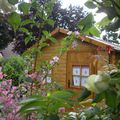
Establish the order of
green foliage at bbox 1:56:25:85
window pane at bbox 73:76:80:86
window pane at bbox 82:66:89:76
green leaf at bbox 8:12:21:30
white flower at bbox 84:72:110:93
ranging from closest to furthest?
white flower at bbox 84:72:110:93 → green leaf at bbox 8:12:21:30 → green foliage at bbox 1:56:25:85 → window pane at bbox 82:66:89:76 → window pane at bbox 73:76:80:86

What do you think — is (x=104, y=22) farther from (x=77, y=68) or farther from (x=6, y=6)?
(x=77, y=68)

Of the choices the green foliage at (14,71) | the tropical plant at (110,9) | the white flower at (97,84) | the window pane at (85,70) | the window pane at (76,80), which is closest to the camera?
the white flower at (97,84)

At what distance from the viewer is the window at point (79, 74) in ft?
20.3

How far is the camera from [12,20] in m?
0.57

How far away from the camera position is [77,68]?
6.40 metres

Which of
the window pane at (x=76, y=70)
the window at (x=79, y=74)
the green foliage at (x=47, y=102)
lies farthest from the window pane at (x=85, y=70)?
the green foliage at (x=47, y=102)

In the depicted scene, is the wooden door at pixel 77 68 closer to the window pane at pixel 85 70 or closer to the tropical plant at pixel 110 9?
the window pane at pixel 85 70

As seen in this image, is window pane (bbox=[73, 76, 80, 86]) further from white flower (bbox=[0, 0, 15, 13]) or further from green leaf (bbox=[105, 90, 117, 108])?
green leaf (bbox=[105, 90, 117, 108])

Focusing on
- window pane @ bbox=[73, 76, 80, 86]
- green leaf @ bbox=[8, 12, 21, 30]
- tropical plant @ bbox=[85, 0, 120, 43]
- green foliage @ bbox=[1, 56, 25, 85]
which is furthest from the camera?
window pane @ bbox=[73, 76, 80, 86]

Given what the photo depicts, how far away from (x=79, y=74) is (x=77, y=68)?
16 cm

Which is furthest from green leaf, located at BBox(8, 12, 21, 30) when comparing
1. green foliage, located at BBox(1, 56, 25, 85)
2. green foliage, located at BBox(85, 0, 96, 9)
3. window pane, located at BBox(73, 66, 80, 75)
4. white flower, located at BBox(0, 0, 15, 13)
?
window pane, located at BBox(73, 66, 80, 75)

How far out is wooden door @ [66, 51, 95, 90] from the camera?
242 inches

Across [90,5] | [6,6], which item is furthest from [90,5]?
[6,6]

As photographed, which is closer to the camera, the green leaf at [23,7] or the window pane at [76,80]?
the green leaf at [23,7]
